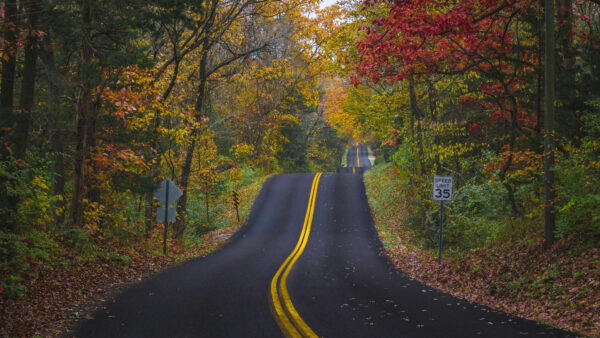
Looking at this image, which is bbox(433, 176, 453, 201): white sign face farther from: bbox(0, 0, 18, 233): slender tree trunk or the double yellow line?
bbox(0, 0, 18, 233): slender tree trunk

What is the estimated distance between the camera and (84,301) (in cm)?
888

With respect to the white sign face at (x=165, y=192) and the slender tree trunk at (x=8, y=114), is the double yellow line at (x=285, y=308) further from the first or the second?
the slender tree trunk at (x=8, y=114)

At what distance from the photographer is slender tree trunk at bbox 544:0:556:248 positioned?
9016mm

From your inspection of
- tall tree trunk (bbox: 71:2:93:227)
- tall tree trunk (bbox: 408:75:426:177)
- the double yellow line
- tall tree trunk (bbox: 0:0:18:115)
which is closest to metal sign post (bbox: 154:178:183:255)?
tall tree trunk (bbox: 71:2:93:227)

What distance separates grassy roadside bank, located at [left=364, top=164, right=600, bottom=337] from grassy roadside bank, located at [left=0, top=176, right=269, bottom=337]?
25.3 ft

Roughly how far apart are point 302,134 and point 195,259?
1235 inches

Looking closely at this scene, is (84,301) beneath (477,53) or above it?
beneath

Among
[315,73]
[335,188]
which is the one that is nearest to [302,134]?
[335,188]

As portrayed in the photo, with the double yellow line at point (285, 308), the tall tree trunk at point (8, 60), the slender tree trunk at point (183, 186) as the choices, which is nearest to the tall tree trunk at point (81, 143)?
the tall tree trunk at point (8, 60)

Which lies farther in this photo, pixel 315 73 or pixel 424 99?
pixel 315 73

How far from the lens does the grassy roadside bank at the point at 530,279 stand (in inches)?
290

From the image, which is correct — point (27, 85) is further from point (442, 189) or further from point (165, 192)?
point (442, 189)

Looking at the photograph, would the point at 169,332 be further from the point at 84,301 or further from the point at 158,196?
the point at 158,196

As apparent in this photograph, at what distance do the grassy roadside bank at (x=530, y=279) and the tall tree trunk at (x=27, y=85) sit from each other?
9640 millimetres
